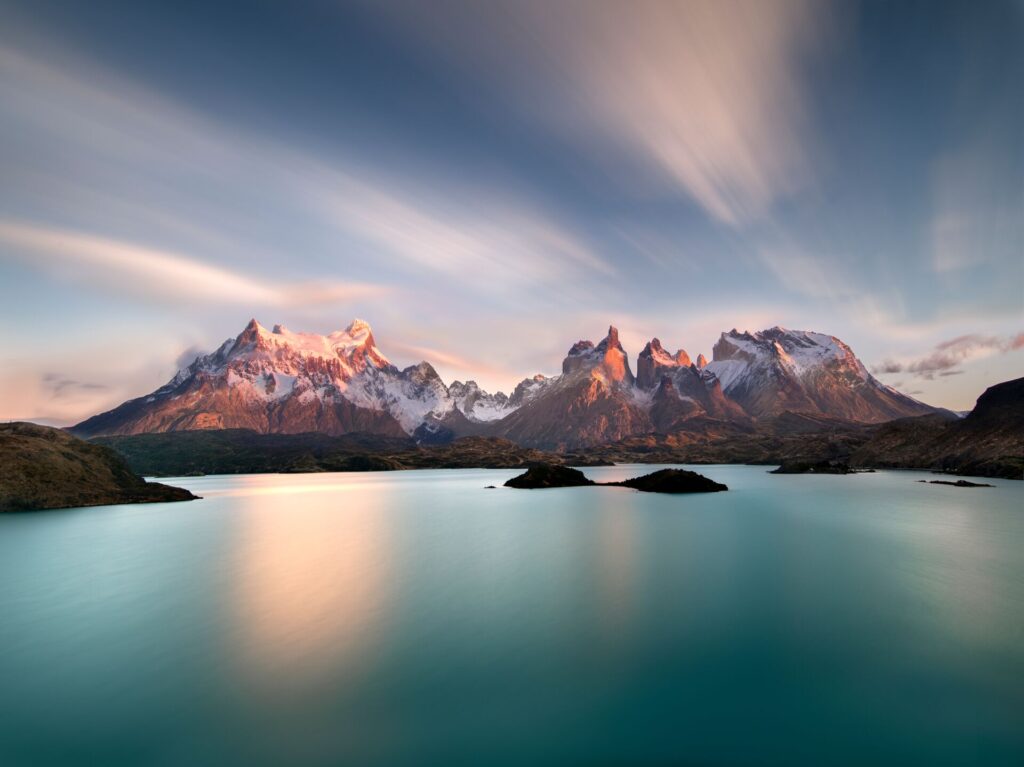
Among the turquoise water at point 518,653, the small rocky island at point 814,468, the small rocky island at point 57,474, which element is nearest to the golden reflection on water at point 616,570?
the turquoise water at point 518,653

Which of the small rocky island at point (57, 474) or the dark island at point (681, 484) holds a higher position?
the small rocky island at point (57, 474)

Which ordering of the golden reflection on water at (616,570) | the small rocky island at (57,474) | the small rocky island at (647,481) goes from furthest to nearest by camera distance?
1. the small rocky island at (647,481)
2. the small rocky island at (57,474)
3. the golden reflection on water at (616,570)

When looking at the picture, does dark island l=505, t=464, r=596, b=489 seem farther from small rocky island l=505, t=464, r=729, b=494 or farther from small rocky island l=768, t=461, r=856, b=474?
small rocky island l=768, t=461, r=856, b=474

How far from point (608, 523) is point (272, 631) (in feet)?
155

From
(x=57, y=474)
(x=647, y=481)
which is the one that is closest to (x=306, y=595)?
(x=57, y=474)

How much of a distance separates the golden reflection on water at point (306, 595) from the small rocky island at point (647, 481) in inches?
2836

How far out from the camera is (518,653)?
22.0 m

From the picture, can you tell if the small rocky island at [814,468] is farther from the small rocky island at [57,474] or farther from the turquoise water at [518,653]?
the small rocky island at [57,474]

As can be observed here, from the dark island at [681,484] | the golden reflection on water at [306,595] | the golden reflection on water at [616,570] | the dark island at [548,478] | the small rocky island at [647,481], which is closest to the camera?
the golden reflection on water at [306,595]

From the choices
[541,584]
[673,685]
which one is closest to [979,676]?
[673,685]

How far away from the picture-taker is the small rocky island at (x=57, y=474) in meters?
76.6

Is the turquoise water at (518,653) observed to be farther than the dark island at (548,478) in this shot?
No

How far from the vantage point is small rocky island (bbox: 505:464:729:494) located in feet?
378

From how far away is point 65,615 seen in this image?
1145 inches
